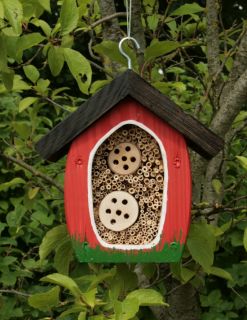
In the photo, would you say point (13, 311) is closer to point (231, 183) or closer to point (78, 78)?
point (231, 183)

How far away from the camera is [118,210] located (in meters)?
1.46

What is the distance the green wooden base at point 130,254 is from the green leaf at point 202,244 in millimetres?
125

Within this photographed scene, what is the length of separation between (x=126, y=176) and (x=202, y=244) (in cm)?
26

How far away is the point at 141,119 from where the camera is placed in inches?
55.7

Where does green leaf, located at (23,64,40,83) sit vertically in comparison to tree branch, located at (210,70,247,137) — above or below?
above

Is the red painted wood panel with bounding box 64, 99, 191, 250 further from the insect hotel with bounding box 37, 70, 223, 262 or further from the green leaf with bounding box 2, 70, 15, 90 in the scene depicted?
the green leaf with bounding box 2, 70, 15, 90

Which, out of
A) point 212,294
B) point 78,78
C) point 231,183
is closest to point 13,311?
point 212,294

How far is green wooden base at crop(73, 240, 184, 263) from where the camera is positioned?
143cm

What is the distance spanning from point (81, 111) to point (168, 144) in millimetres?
196

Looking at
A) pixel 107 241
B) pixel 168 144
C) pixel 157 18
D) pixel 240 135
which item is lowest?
pixel 107 241

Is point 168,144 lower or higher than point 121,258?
higher

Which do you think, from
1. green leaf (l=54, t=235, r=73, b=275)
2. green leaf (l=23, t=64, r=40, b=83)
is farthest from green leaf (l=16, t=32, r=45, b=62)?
green leaf (l=54, t=235, r=73, b=275)

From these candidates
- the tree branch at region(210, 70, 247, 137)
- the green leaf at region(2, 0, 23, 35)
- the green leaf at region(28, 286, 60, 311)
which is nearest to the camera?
the green leaf at region(2, 0, 23, 35)

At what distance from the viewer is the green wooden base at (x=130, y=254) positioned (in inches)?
56.3
